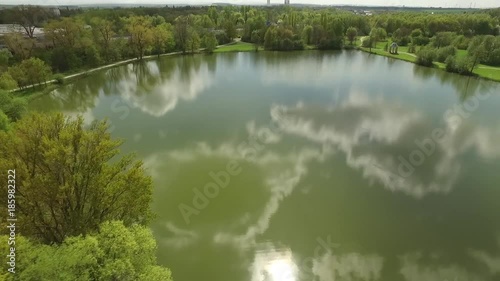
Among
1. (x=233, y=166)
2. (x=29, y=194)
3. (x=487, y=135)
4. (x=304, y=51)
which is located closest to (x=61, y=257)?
(x=29, y=194)

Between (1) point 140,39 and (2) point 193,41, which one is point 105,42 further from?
(2) point 193,41

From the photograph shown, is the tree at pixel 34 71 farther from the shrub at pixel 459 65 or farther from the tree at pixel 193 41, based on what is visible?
the shrub at pixel 459 65

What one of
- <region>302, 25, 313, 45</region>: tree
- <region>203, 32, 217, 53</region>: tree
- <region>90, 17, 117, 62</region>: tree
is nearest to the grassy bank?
<region>302, 25, 313, 45</region>: tree

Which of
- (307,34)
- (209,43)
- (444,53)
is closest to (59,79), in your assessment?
(209,43)

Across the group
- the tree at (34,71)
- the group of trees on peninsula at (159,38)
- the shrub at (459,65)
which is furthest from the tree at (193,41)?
the shrub at (459,65)

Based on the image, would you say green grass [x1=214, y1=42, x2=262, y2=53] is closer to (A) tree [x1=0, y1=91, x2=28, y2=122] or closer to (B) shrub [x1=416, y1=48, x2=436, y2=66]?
(B) shrub [x1=416, y1=48, x2=436, y2=66]

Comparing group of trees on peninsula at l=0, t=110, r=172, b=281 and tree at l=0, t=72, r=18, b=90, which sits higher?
group of trees on peninsula at l=0, t=110, r=172, b=281

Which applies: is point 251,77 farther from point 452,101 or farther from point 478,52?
point 478,52
